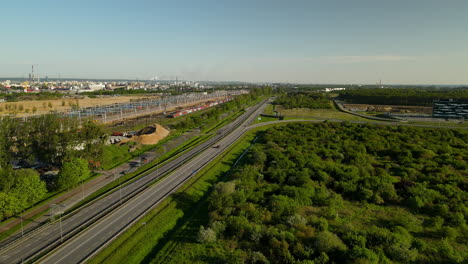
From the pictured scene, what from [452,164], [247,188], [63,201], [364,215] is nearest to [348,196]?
[364,215]

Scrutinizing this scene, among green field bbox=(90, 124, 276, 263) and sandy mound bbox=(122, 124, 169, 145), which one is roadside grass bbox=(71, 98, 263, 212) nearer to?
sandy mound bbox=(122, 124, 169, 145)

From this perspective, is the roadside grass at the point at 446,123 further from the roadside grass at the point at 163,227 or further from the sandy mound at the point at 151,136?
the sandy mound at the point at 151,136

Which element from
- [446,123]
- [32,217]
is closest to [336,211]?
[32,217]

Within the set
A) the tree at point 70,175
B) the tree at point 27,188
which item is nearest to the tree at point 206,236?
the tree at point 27,188

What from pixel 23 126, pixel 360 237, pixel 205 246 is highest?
pixel 23 126

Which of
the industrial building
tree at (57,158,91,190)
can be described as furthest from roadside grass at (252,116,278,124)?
tree at (57,158,91,190)

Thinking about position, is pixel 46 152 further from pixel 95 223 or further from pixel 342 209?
pixel 342 209

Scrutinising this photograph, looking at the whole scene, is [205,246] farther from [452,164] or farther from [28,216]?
[452,164]
